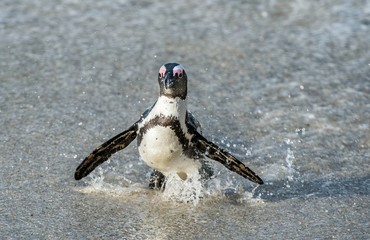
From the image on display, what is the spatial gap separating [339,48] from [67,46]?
6.64ft

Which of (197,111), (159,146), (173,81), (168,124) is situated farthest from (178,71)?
(197,111)

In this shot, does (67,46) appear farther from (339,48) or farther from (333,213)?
(333,213)

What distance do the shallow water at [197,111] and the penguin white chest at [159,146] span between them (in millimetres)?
229

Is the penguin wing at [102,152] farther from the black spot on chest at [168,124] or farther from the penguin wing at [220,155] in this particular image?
the penguin wing at [220,155]

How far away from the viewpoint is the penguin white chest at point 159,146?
155 inches

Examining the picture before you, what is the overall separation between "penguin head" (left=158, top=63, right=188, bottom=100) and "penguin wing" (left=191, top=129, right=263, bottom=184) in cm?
23

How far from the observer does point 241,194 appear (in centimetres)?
418

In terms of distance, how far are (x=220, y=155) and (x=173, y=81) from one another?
1.41ft

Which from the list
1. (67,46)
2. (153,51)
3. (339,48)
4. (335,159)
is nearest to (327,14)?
(339,48)

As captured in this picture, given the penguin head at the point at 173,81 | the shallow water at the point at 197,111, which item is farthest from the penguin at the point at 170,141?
the shallow water at the point at 197,111

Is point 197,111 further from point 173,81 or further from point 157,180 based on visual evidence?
point 173,81

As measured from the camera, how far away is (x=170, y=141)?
395 centimetres

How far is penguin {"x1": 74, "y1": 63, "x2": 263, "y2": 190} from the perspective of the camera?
3943 mm

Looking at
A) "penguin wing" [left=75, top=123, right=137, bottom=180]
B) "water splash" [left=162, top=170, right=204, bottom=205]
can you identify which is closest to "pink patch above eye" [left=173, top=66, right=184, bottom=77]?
"penguin wing" [left=75, top=123, right=137, bottom=180]
